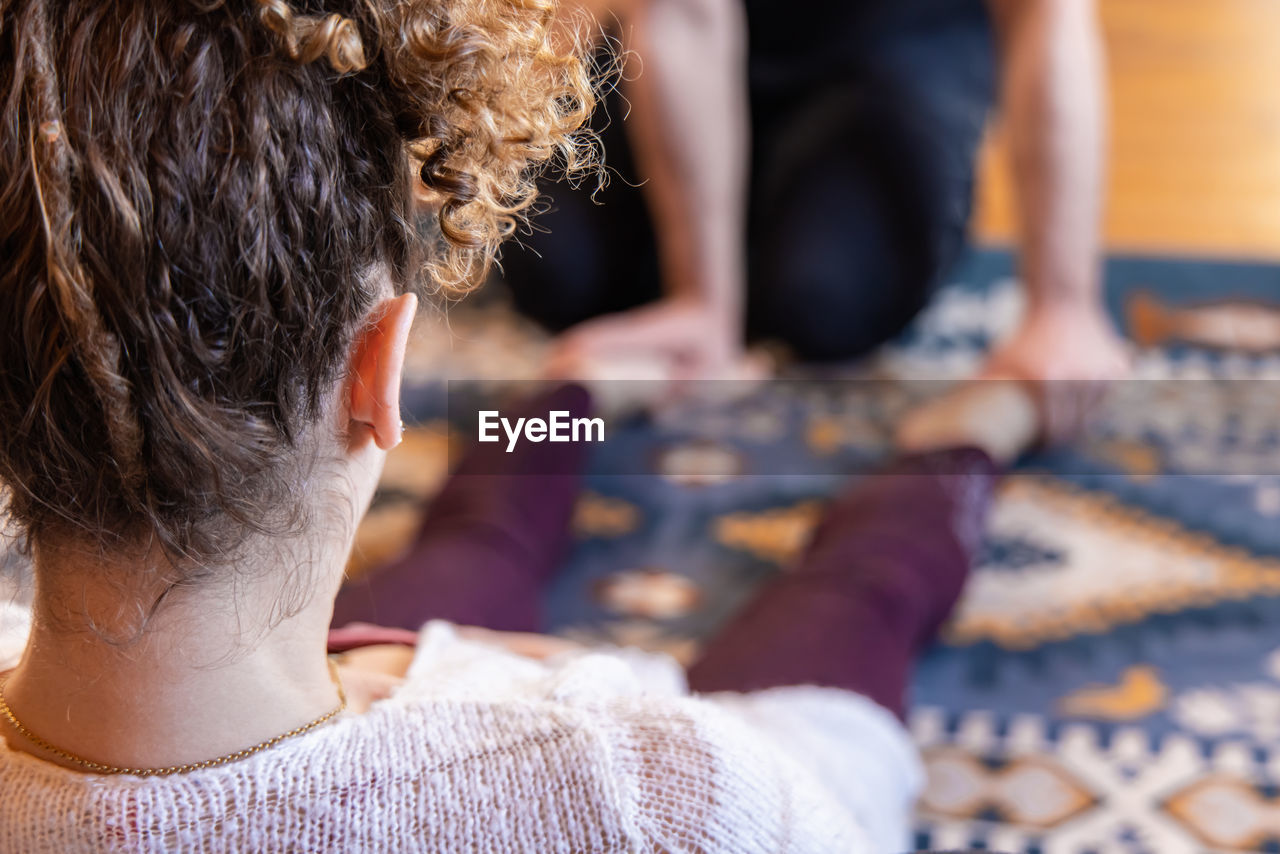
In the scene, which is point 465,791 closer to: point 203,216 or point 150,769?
point 150,769

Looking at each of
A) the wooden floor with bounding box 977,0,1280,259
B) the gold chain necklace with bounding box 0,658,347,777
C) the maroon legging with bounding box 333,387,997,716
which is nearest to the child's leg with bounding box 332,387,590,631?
the maroon legging with bounding box 333,387,997,716

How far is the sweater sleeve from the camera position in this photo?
430 millimetres

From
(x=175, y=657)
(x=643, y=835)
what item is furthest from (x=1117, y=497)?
(x=175, y=657)

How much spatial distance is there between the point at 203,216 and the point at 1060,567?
0.82 meters

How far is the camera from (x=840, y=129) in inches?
54.5

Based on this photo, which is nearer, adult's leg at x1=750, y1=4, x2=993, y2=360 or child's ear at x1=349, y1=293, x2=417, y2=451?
child's ear at x1=349, y1=293, x2=417, y2=451

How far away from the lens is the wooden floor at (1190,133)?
1623mm

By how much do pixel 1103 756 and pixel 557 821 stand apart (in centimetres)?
51

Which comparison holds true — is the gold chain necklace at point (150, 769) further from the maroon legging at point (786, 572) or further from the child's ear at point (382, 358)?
the maroon legging at point (786, 572)

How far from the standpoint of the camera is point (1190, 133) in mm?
1944

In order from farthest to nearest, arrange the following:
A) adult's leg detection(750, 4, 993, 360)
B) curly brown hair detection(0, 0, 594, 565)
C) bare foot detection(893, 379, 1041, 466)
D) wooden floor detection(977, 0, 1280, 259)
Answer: wooden floor detection(977, 0, 1280, 259), adult's leg detection(750, 4, 993, 360), bare foot detection(893, 379, 1041, 466), curly brown hair detection(0, 0, 594, 565)

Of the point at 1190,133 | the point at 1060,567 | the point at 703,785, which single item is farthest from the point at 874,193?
the point at 703,785

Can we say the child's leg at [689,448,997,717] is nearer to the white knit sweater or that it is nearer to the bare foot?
the bare foot

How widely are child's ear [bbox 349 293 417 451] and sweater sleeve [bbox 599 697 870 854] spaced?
0.14 m
